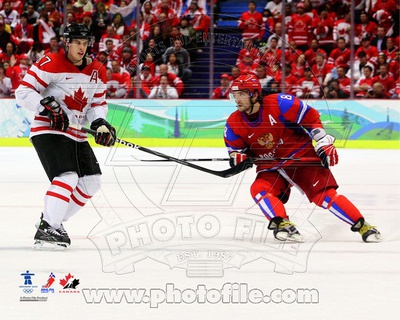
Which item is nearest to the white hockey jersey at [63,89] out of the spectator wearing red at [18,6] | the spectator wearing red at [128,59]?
the spectator wearing red at [128,59]

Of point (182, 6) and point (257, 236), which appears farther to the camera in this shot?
point (182, 6)

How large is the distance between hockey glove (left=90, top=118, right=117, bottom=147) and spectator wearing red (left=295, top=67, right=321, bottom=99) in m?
5.16

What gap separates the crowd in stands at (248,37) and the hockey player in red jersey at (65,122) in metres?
5.06

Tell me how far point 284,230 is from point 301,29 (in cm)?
686

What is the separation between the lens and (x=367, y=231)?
410 centimetres

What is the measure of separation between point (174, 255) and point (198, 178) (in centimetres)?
302

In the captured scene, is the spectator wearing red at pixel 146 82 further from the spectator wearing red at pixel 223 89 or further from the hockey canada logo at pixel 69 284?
the hockey canada logo at pixel 69 284

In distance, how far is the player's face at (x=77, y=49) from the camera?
3.99m

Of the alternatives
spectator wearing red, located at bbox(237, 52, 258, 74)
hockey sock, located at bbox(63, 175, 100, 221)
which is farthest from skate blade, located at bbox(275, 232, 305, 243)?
spectator wearing red, located at bbox(237, 52, 258, 74)

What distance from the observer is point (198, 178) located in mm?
6762

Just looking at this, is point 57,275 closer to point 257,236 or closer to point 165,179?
point 257,236

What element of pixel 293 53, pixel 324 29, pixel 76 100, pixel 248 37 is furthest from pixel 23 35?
pixel 76 100

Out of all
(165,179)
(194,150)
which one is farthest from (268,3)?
(165,179)

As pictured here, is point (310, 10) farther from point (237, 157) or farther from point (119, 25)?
point (237, 157)
